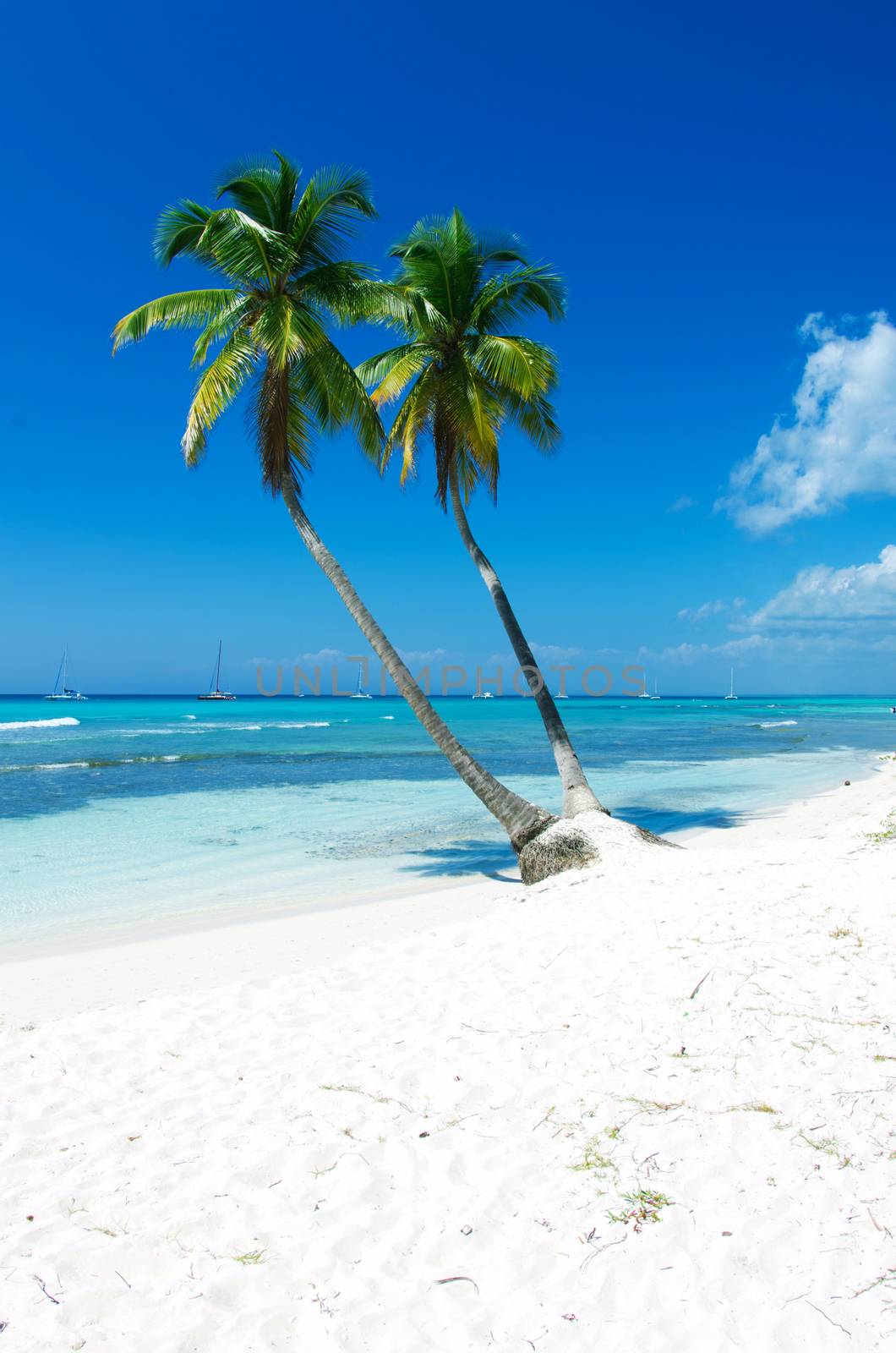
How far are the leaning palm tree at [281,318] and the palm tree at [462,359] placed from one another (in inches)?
44.4

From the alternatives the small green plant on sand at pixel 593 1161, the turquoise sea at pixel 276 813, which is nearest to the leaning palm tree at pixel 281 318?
the turquoise sea at pixel 276 813

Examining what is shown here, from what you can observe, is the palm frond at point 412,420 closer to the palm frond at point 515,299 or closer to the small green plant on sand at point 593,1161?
the palm frond at point 515,299

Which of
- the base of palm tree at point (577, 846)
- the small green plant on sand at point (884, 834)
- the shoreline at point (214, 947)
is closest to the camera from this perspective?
the shoreline at point (214, 947)

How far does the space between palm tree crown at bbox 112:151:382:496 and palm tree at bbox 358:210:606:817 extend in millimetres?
1111

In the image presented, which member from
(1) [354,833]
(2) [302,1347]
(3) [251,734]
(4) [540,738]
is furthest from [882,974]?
(3) [251,734]

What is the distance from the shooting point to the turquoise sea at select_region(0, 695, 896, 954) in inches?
387

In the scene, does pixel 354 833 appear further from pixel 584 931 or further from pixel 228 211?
pixel 228 211

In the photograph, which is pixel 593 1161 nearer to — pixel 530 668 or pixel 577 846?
pixel 577 846

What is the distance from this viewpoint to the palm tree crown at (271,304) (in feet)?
34.8

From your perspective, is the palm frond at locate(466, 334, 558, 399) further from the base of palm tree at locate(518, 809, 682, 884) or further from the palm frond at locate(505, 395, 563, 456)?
the base of palm tree at locate(518, 809, 682, 884)

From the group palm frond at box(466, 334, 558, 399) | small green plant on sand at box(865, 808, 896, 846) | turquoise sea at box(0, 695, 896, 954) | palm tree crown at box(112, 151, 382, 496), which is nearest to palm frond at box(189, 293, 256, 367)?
palm tree crown at box(112, 151, 382, 496)

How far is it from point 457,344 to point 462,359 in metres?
0.41

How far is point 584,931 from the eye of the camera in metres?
6.30

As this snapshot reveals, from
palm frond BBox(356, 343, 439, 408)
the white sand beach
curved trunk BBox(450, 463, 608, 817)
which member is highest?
palm frond BBox(356, 343, 439, 408)
